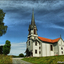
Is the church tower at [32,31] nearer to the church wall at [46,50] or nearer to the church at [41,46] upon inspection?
the church at [41,46]

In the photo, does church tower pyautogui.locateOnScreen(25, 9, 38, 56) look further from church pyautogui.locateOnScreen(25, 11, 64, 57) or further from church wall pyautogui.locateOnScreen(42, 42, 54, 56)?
church wall pyautogui.locateOnScreen(42, 42, 54, 56)

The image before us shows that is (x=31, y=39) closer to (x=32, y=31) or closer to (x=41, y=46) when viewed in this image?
(x=32, y=31)

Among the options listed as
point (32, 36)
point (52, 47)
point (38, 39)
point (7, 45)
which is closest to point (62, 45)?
point (52, 47)

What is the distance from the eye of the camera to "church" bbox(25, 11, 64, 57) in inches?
1582

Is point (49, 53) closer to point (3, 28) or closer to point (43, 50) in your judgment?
point (43, 50)

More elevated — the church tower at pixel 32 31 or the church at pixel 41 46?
the church tower at pixel 32 31

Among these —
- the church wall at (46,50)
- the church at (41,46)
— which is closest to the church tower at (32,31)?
the church at (41,46)

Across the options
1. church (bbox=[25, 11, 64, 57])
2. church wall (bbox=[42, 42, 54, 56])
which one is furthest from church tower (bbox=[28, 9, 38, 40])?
church wall (bbox=[42, 42, 54, 56])

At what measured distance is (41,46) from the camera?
40406mm

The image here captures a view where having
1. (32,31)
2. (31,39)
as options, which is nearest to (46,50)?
(31,39)

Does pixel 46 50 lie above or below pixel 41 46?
below

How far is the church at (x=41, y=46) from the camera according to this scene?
40188mm

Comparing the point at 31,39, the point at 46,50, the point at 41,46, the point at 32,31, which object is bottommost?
the point at 46,50

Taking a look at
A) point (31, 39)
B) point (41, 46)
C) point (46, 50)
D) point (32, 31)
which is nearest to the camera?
point (41, 46)
